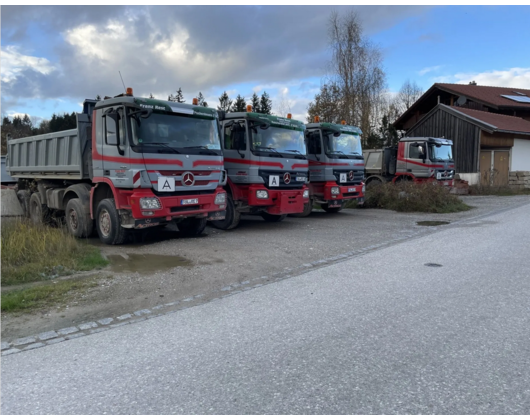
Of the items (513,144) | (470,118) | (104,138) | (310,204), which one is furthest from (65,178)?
(513,144)

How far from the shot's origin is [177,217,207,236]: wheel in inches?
412

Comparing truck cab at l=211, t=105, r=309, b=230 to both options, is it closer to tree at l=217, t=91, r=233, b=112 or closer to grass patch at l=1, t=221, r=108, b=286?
grass patch at l=1, t=221, r=108, b=286

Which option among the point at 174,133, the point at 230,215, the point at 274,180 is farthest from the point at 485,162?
the point at 174,133

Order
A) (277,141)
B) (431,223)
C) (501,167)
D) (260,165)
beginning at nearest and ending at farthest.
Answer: (260,165) < (277,141) < (431,223) < (501,167)

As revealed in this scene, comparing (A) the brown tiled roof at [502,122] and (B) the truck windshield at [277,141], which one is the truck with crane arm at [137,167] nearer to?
(B) the truck windshield at [277,141]

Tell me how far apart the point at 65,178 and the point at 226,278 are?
6.25 meters

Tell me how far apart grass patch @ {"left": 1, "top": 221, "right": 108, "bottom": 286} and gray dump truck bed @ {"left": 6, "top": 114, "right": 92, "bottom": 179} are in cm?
229

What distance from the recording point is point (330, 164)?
13.5 metres

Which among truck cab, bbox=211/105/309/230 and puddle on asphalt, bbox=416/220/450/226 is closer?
truck cab, bbox=211/105/309/230

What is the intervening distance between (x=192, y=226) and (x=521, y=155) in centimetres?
2464

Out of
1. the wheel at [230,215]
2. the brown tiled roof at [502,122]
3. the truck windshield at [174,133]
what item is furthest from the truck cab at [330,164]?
the brown tiled roof at [502,122]

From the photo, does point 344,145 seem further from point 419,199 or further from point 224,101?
point 224,101

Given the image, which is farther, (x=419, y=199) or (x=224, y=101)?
(x=224, y=101)

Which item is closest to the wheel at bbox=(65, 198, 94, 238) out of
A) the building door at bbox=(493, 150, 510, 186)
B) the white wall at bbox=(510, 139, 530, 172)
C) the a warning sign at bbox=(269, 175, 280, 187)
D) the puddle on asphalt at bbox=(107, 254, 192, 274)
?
the puddle on asphalt at bbox=(107, 254, 192, 274)
